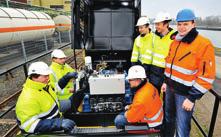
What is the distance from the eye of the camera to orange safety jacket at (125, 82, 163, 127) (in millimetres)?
3047

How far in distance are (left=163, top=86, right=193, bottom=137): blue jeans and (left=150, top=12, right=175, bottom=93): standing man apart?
976 millimetres

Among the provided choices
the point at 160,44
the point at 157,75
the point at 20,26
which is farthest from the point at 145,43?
the point at 20,26

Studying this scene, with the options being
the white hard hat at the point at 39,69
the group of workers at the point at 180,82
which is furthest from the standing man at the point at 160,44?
the white hard hat at the point at 39,69

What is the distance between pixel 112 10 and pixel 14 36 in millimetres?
6460

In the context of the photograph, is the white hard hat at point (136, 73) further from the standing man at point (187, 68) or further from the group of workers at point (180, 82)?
the standing man at point (187, 68)

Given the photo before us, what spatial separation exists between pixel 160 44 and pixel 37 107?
251 cm

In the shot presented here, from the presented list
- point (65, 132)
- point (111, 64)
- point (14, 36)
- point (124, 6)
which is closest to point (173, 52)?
point (65, 132)

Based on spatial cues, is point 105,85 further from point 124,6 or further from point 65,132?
point 124,6

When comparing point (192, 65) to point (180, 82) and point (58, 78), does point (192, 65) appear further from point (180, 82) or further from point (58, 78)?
point (58, 78)

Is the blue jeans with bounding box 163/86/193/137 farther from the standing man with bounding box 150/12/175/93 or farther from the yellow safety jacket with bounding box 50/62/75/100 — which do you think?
the yellow safety jacket with bounding box 50/62/75/100

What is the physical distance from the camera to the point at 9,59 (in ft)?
38.9

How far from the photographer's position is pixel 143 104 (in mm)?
3033

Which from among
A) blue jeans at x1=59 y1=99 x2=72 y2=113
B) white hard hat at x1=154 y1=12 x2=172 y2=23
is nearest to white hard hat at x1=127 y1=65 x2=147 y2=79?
white hard hat at x1=154 y1=12 x2=172 y2=23

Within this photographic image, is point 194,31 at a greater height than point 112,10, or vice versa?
point 112,10
